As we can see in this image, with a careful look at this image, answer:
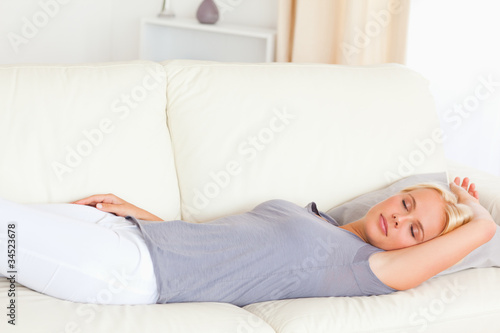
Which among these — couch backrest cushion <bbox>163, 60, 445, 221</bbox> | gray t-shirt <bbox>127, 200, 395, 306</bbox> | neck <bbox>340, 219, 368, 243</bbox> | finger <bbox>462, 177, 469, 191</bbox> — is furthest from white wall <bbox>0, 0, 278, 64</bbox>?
gray t-shirt <bbox>127, 200, 395, 306</bbox>

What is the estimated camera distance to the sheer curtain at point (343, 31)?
9.55ft

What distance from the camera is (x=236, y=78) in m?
1.88

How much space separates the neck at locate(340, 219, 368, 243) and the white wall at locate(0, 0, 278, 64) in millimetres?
2071

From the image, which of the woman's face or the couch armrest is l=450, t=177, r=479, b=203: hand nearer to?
the couch armrest

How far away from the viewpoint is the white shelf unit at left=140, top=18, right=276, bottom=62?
3354 mm

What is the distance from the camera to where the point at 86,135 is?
5.51ft

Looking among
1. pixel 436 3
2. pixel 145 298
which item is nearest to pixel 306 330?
pixel 145 298

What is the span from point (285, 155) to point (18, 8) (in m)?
2.42

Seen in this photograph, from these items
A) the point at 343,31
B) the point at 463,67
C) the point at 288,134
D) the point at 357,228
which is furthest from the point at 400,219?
the point at 343,31

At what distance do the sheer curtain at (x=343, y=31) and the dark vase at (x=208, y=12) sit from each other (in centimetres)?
42

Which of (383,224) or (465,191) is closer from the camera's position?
(383,224)

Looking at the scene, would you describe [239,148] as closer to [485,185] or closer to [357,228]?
[357,228]

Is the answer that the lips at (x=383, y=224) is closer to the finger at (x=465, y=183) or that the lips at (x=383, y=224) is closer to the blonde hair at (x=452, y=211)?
the blonde hair at (x=452, y=211)

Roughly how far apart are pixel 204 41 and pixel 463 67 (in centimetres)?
155
